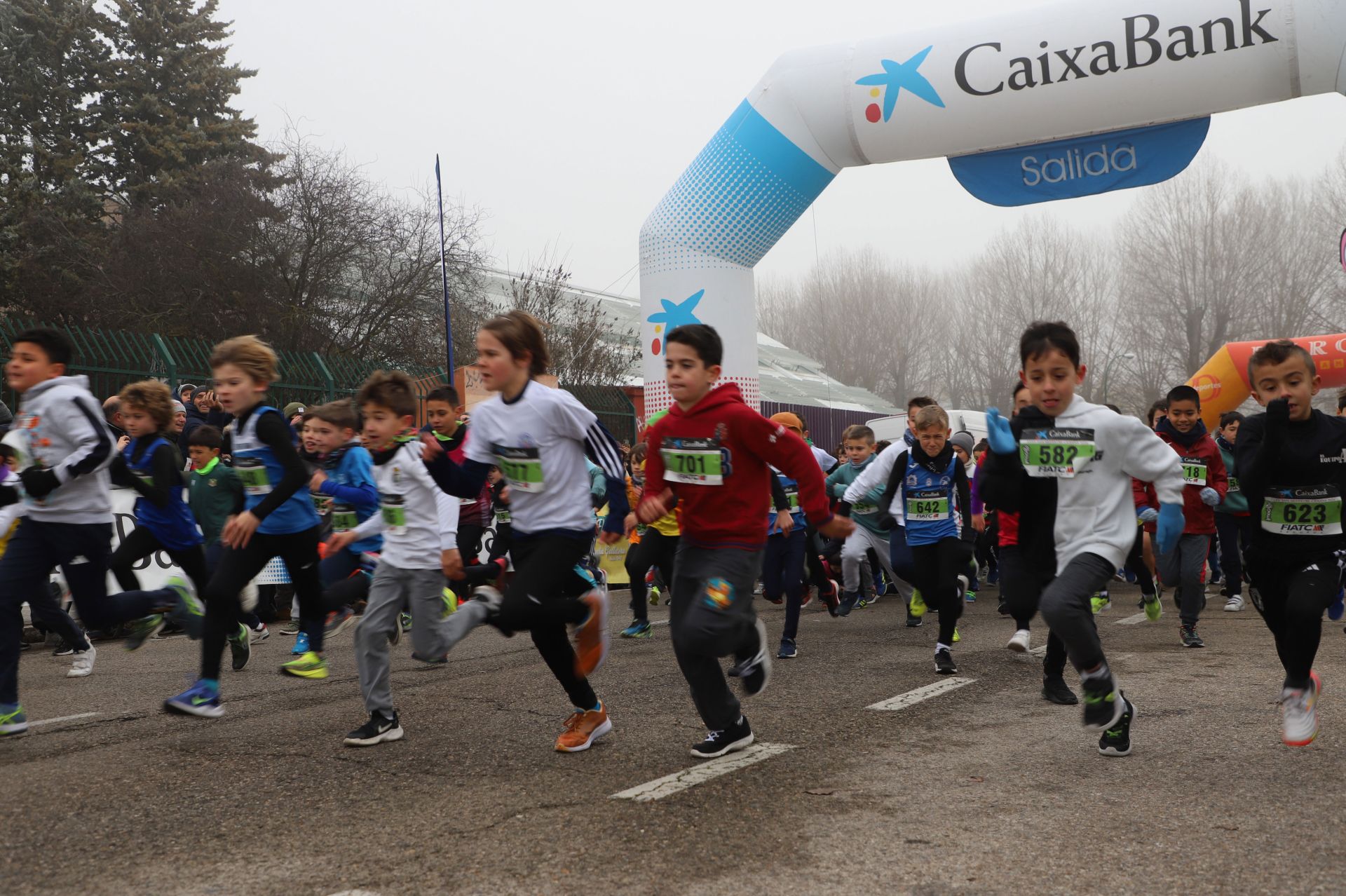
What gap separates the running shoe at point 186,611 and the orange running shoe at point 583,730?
224cm

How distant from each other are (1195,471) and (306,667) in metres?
6.80

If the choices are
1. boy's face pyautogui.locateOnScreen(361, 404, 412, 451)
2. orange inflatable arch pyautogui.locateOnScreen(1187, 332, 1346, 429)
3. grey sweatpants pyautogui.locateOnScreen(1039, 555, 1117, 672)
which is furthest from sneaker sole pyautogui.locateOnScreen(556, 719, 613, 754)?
orange inflatable arch pyautogui.locateOnScreen(1187, 332, 1346, 429)

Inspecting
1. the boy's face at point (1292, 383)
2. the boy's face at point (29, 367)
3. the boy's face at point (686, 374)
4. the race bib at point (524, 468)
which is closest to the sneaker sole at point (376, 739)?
the race bib at point (524, 468)

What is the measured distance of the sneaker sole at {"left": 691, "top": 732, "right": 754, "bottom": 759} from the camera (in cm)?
499

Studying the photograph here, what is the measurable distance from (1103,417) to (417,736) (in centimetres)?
345

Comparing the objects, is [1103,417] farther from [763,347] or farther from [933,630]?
[763,347]

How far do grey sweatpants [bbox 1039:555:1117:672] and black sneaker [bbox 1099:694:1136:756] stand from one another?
265mm

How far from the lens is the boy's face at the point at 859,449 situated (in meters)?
10.3

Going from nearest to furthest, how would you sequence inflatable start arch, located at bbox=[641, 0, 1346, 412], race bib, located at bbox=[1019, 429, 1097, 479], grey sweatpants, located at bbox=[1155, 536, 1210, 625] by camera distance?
race bib, located at bbox=[1019, 429, 1097, 479], grey sweatpants, located at bbox=[1155, 536, 1210, 625], inflatable start arch, located at bbox=[641, 0, 1346, 412]

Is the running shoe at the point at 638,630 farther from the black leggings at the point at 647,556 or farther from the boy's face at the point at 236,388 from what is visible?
the boy's face at the point at 236,388

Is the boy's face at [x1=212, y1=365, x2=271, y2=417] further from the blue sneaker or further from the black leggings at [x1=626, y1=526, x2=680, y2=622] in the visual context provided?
the black leggings at [x1=626, y1=526, x2=680, y2=622]

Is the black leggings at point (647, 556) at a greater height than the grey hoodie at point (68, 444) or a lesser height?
lesser

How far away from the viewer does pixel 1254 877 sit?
3.33 meters

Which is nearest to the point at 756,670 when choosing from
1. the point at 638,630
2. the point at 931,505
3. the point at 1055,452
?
the point at 1055,452
